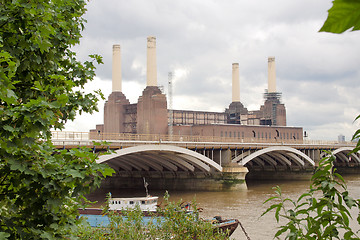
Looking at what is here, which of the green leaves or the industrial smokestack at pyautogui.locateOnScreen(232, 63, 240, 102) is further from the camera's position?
the industrial smokestack at pyautogui.locateOnScreen(232, 63, 240, 102)

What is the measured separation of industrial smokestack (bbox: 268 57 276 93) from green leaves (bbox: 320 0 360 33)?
83.1 meters

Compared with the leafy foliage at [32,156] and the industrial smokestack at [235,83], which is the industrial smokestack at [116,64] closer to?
the industrial smokestack at [235,83]

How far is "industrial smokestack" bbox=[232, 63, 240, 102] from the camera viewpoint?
7694cm

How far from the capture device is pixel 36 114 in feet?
12.7

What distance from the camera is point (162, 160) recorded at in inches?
1641

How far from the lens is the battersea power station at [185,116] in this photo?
198ft

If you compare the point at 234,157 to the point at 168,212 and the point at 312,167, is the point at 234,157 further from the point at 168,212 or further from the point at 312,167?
the point at 168,212

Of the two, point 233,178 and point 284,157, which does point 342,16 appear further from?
point 284,157

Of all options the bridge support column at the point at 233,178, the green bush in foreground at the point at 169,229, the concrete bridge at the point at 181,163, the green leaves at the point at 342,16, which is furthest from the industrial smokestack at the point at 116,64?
the green leaves at the point at 342,16

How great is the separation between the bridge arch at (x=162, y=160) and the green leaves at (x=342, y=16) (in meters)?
32.1

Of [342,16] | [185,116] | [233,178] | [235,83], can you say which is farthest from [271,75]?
[342,16]

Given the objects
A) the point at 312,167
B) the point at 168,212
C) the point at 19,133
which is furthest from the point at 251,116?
the point at 19,133

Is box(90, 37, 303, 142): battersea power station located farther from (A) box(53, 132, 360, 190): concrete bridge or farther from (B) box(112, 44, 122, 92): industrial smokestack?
(A) box(53, 132, 360, 190): concrete bridge

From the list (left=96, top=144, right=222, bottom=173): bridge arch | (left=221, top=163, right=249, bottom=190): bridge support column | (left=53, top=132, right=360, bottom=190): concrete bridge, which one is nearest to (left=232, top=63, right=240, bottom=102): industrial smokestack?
(left=53, top=132, right=360, bottom=190): concrete bridge
